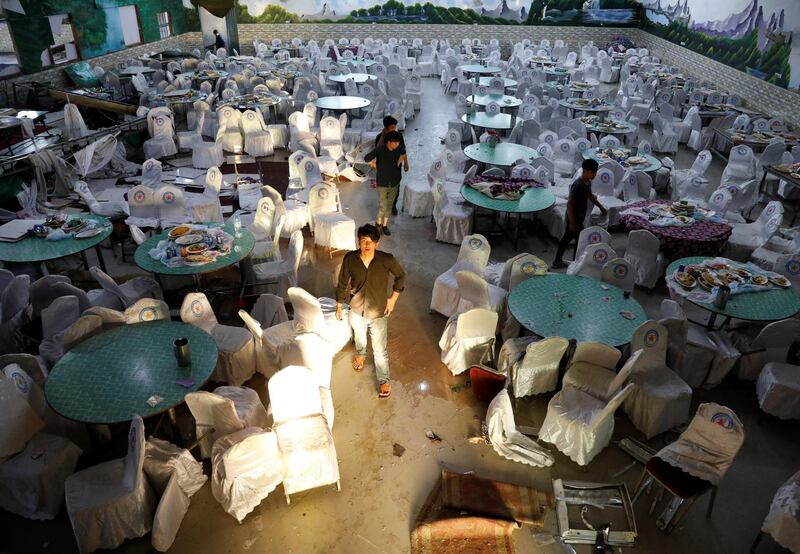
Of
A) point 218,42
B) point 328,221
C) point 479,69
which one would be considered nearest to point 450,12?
point 479,69

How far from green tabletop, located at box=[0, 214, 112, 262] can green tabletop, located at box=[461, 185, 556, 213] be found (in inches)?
184

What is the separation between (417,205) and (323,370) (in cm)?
460

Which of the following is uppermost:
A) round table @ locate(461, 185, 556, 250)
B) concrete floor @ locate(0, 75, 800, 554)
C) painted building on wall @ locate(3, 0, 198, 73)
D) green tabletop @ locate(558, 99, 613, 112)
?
painted building on wall @ locate(3, 0, 198, 73)

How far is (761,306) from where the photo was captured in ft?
17.4

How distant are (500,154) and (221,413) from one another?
6.81m

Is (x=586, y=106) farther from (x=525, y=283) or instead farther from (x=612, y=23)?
(x=612, y=23)

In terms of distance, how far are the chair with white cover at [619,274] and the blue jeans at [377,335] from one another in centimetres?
244

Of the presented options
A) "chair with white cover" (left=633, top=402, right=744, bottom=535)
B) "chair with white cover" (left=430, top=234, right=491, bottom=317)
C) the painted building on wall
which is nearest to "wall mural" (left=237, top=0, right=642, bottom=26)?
the painted building on wall

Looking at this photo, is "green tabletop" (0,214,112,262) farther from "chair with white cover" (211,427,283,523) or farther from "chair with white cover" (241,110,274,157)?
"chair with white cover" (241,110,274,157)

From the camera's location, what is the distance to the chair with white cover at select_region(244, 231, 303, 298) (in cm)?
600

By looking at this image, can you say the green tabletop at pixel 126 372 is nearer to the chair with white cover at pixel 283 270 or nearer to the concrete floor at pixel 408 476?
the concrete floor at pixel 408 476

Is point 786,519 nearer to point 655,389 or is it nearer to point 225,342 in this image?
point 655,389

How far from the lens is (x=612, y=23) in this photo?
22.0m

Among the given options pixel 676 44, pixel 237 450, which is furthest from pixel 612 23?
pixel 237 450
